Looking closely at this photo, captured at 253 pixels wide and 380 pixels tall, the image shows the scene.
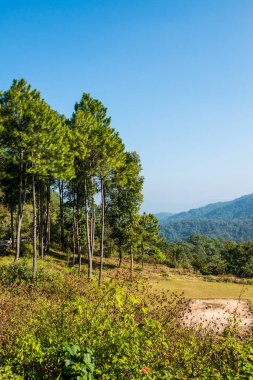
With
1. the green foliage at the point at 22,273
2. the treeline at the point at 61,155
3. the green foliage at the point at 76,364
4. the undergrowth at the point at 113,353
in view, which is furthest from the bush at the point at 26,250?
the green foliage at the point at 76,364

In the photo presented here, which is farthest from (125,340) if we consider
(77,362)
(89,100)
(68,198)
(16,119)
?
(68,198)

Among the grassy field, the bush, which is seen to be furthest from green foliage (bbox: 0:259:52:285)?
the bush

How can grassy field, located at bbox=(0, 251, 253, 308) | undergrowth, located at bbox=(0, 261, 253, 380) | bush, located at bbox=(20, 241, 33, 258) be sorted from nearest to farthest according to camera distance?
1. undergrowth, located at bbox=(0, 261, 253, 380)
2. grassy field, located at bbox=(0, 251, 253, 308)
3. bush, located at bbox=(20, 241, 33, 258)

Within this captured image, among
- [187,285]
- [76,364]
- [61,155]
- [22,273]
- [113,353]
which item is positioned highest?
[61,155]

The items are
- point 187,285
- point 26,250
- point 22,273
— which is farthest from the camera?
point 26,250

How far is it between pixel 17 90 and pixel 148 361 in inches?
710

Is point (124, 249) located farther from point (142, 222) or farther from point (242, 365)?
point (242, 365)

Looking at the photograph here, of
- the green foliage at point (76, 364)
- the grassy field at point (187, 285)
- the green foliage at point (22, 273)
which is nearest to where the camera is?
the green foliage at point (76, 364)

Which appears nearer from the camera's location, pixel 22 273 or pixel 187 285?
pixel 22 273

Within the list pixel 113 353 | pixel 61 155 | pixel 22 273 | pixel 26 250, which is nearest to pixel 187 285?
pixel 26 250

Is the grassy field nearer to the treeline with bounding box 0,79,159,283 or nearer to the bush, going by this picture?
the bush

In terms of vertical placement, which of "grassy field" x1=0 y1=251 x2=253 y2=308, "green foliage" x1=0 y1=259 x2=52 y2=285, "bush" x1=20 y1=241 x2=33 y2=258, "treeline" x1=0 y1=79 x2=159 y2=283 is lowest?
"grassy field" x1=0 y1=251 x2=253 y2=308

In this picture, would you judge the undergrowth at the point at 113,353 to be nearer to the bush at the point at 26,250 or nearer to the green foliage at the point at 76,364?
the green foliage at the point at 76,364

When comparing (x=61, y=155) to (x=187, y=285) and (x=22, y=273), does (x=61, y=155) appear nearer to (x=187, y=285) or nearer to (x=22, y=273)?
(x=22, y=273)
